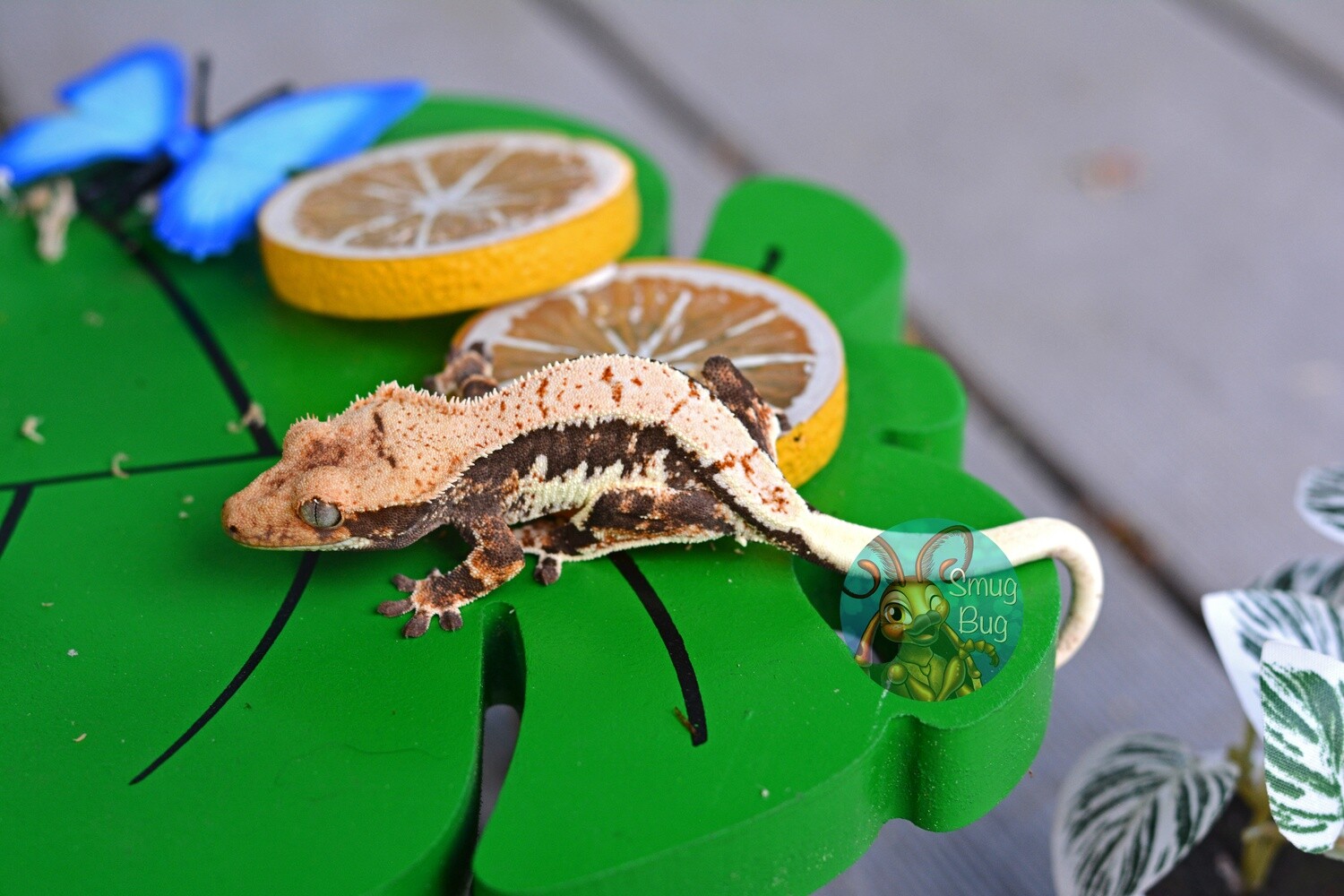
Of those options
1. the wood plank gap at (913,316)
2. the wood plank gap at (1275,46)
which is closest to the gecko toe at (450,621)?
the wood plank gap at (913,316)

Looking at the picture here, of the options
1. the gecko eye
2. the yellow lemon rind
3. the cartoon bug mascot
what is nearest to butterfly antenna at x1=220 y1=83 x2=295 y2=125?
the yellow lemon rind

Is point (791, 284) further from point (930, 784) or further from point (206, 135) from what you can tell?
point (206, 135)

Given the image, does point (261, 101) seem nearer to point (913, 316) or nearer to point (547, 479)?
point (547, 479)

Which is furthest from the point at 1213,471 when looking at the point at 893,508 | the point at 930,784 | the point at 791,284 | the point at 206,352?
the point at 206,352

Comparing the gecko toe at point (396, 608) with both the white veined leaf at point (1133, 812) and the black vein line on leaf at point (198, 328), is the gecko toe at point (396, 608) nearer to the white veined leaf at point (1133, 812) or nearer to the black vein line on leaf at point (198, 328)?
the black vein line on leaf at point (198, 328)

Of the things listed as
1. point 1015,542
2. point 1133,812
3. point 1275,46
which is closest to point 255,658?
point 1015,542

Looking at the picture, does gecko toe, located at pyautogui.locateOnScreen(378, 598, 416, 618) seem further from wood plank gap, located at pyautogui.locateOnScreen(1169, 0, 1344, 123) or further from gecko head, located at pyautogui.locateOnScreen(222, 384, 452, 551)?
wood plank gap, located at pyautogui.locateOnScreen(1169, 0, 1344, 123)

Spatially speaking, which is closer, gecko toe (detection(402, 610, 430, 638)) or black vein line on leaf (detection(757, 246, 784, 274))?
gecko toe (detection(402, 610, 430, 638))

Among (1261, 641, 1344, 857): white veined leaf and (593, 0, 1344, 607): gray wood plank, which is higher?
(1261, 641, 1344, 857): white veined leaf

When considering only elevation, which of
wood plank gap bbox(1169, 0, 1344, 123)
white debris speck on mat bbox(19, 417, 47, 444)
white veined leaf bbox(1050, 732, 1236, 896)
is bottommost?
white veined leaf bbox(1050, 732, 1236, 896)
